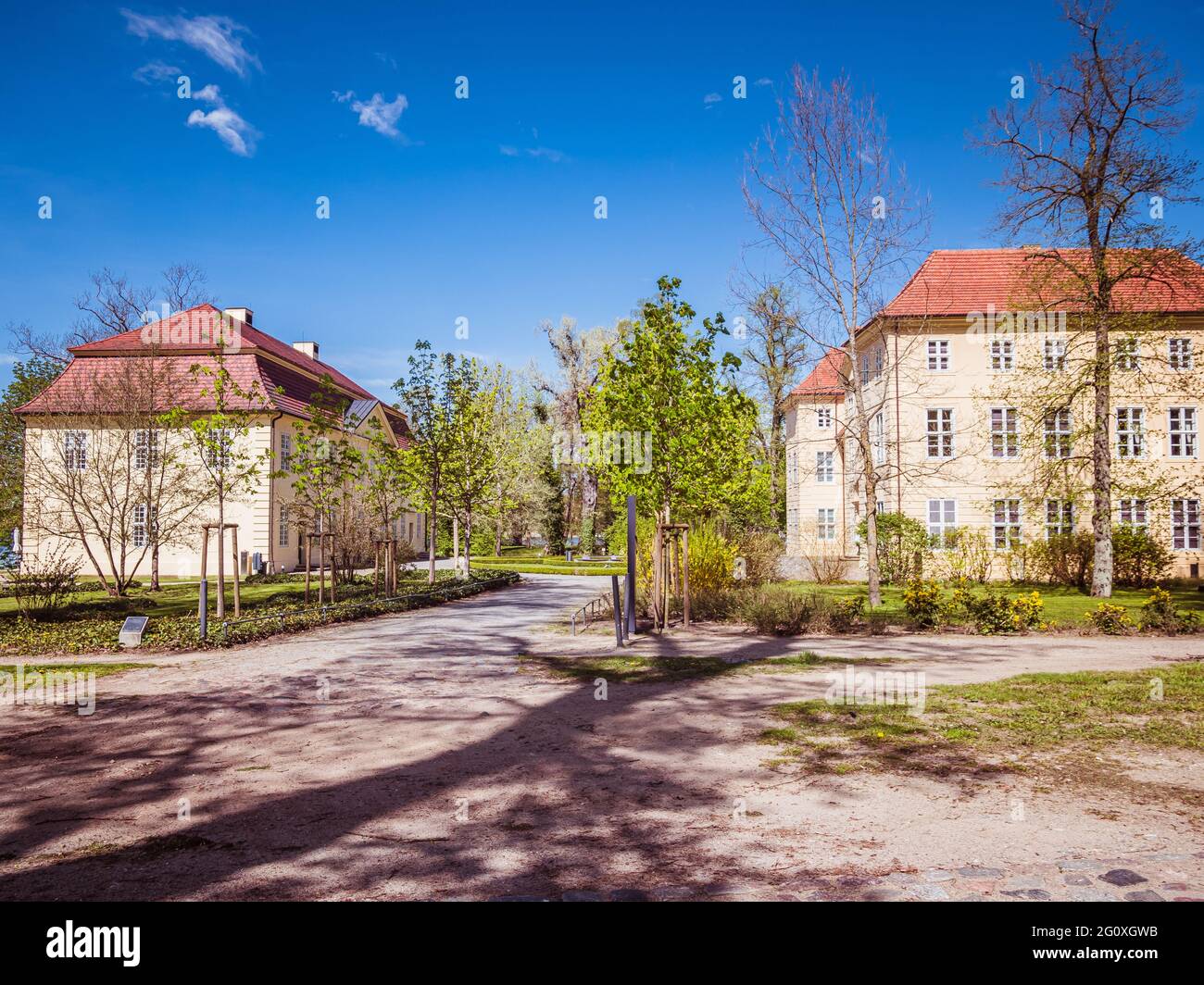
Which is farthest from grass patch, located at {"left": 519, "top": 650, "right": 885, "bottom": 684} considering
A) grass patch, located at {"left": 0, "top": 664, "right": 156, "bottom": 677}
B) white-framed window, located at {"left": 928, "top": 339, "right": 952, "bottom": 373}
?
white-framed window, located at {"left": 928, "top": 339, "right": 952, "bottom": 373}

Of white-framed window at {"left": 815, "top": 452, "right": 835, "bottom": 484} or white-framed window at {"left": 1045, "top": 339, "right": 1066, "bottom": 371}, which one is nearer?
white-framed window at {"left": 1045, "top": 339, "right": 1066, "bottom": 371}

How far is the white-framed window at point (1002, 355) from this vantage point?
31.9m

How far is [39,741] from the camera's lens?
7062mm

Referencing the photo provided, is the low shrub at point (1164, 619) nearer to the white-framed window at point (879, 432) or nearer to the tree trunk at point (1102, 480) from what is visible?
the tree trunk at point (1102, 480)

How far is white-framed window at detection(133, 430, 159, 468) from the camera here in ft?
72.7

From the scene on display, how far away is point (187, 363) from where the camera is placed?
3138 centimetres

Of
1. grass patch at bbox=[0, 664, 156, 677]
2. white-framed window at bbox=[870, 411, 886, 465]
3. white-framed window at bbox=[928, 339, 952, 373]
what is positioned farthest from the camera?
white-framed window at bbox=[870, 411, 886, 465]

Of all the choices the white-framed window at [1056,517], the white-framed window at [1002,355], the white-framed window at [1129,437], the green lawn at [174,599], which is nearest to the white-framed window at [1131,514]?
the white-framed window at [1056,517]

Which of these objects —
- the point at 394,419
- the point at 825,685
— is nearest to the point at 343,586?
the point at 825,685

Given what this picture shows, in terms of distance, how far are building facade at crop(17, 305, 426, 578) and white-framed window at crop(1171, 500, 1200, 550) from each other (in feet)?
96.4

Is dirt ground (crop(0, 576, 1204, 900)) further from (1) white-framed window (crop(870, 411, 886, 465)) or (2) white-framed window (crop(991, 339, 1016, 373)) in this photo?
(2) white-framed window (crop(991, 339, 1016, 373))

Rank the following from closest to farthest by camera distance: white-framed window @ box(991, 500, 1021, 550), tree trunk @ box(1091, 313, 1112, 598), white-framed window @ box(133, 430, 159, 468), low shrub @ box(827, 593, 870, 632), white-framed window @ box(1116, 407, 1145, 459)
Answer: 1. low shrub @ box(827, 593, 870, 632)
2. tree trunk @ box(1091, 313, 1112, 598)
3. white-framed window @ box(133, 430, 159, 468)
4. white-framed window @ box(1116, 407, 1145, 459)
5. white-framed window @ box(991, 500, 1021, 550)

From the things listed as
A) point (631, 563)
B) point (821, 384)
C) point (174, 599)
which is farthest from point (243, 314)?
point (631, 563)

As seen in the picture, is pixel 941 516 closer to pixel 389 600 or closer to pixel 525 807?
pixel 389 600
